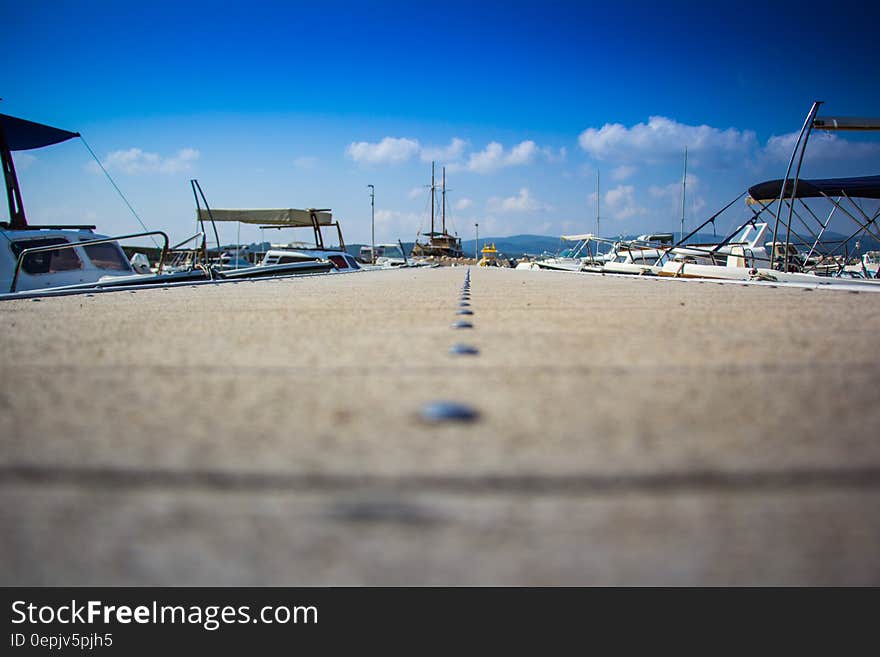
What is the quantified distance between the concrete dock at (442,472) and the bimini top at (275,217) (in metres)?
17.6

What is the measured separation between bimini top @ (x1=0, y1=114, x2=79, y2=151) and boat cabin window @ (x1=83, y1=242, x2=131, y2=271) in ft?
Answer: 12.0

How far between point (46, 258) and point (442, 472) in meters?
10.5

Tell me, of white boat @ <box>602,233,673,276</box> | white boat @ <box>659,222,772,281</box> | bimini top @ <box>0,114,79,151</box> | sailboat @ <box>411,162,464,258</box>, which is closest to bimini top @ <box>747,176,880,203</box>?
white boat @ <box>659,222,772,281</box>

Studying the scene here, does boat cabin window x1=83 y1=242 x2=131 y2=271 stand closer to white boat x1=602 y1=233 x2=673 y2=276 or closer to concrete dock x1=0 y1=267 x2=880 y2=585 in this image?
concrete dock x1=0 y1=267 x2=880 y2=585

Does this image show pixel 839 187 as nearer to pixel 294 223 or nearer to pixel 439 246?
pixel 294 223

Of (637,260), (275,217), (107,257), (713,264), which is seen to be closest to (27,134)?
(107,257)

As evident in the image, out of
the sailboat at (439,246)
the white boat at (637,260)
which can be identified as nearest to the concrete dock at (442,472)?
the white boat at (637,260)

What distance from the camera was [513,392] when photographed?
0.90m

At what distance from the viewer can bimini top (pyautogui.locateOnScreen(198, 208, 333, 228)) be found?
17.9 metres

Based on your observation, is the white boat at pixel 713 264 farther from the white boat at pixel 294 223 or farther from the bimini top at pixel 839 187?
the white boat at pixel 294 223

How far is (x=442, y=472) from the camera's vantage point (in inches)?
21.7
